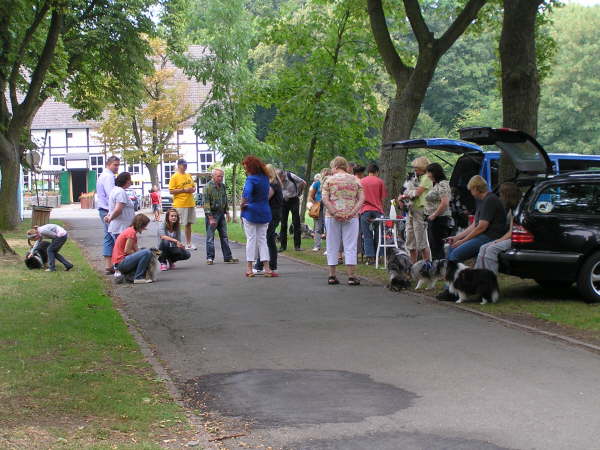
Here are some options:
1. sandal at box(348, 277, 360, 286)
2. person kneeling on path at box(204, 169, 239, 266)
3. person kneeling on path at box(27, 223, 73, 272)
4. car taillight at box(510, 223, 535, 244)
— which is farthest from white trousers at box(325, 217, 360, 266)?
person kneeling on path at box(27, 223, 73, 272)

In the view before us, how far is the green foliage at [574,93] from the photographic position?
65438 mm

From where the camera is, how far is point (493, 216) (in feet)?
41.1

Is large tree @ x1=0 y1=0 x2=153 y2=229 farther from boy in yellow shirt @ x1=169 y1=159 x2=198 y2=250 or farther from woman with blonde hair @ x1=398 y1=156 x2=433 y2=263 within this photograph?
woman with blonde hair @ x1=398 y1=156 x2=433 y2=263

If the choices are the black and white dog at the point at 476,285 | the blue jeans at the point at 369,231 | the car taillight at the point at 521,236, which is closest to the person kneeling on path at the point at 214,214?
the blue jeans at the point at 369,231

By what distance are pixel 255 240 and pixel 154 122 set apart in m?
49.5

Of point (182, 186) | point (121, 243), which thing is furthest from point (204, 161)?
point (121, 243)

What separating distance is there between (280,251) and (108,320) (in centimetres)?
981

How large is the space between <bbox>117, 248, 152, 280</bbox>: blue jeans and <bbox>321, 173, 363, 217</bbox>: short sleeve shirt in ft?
10.2

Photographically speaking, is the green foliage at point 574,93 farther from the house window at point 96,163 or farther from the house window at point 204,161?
the house window at point 96,163

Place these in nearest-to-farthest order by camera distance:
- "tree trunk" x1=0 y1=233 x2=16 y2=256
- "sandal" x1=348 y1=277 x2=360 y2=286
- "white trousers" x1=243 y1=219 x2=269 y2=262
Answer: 1. "sandal" x1=348 y1=277 x2=360 y2=286
2. "white trousers" x1=243 y1=219 x2=269 y2=262
3. "tree trunk" x1=0 y1=233 x2=16 y2=256

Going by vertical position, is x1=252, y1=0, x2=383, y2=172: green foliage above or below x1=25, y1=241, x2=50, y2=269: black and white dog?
above

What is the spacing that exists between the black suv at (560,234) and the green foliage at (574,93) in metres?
55.3

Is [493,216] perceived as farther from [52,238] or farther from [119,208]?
[52,238]

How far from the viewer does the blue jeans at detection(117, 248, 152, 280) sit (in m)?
14.4
